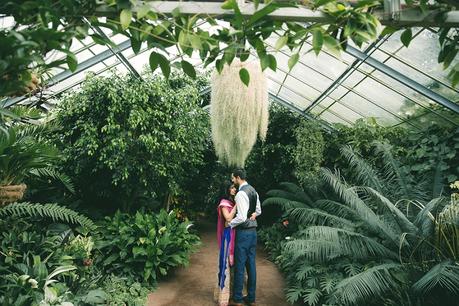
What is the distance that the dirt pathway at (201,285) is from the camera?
439 cm

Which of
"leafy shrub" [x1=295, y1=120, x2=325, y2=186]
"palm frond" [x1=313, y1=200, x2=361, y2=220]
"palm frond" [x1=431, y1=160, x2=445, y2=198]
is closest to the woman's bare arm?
"palm frond" [x1=313, y1=200, x2=361, y2=220]

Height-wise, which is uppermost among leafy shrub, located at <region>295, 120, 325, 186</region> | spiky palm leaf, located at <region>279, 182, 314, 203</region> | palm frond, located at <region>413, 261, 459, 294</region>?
leafy shrub, located at <region>295, 120, 325, 186</region>

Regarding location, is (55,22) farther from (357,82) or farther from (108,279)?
(357,82)

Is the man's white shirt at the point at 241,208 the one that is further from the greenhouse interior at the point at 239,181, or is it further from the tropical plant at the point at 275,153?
the tropical plant at the point at 275,153

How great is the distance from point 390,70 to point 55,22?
14.1ft

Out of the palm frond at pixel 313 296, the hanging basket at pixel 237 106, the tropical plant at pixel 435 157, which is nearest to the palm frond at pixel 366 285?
the palm frond at pixel 313 296

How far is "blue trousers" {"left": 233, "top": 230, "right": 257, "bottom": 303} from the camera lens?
3943 millimetres

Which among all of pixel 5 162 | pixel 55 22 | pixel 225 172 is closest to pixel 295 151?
pixel 225 172

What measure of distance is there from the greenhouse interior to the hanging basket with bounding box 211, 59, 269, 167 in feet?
0.05

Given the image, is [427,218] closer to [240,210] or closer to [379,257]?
[379,257]

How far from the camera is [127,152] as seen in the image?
5.24m

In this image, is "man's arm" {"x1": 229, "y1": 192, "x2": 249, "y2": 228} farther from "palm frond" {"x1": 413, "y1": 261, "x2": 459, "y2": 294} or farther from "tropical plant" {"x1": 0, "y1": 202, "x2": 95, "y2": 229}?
"tropical plant" {"x1": 0, "y1": 202, "x2": 95, "y2": 229}

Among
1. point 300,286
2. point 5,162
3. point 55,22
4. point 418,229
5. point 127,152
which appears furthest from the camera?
point 127,152

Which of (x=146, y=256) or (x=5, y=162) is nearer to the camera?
(x=5, y=162)
